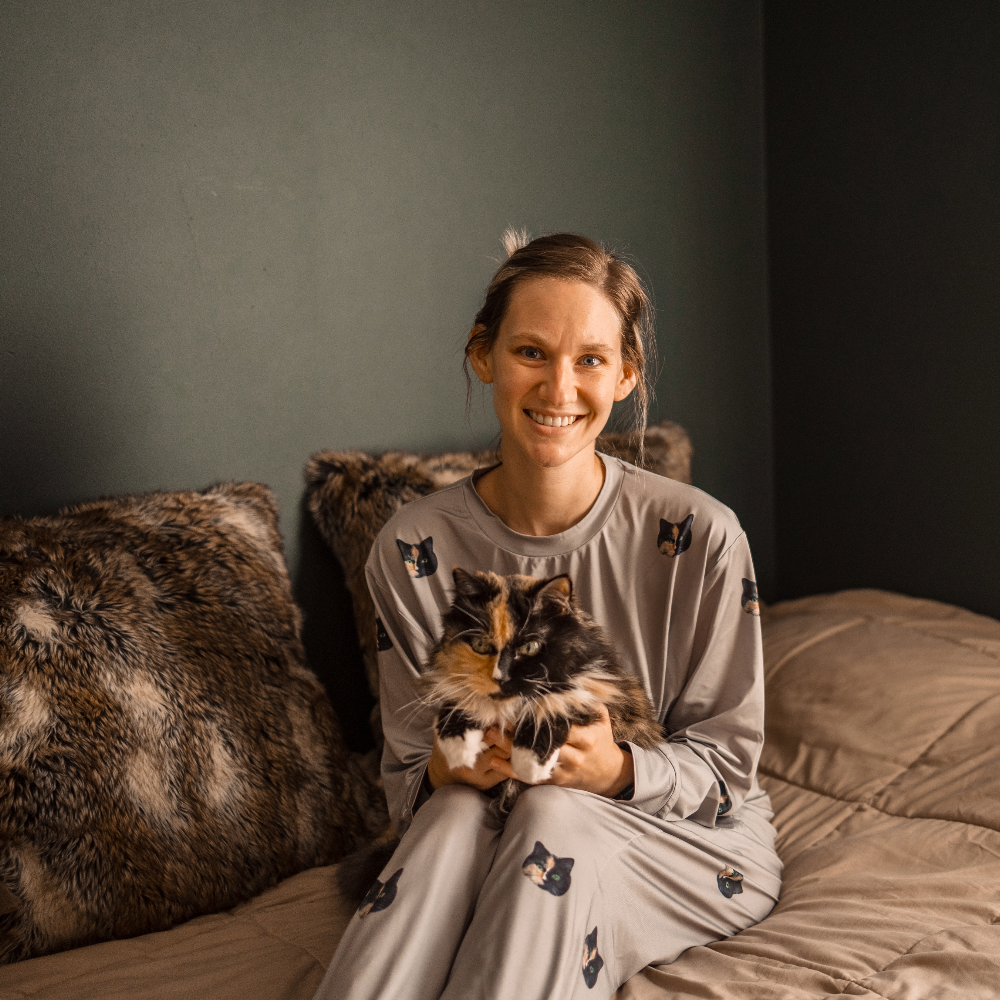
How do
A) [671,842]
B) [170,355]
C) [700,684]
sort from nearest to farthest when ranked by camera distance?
[671,842]
[700,684]
[170,355]

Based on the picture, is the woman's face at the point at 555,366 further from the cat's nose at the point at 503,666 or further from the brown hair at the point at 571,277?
the cat's nose at the point at 503,666

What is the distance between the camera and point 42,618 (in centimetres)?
149

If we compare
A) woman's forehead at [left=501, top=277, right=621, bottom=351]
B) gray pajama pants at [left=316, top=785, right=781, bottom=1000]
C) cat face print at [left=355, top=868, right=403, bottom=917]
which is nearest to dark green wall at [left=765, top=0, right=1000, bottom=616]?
woman's forehead at [left=501, top=277, right=621, bottom=351]

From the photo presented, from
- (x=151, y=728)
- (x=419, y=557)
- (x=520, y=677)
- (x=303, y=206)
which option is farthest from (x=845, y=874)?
(x=303, y=206)

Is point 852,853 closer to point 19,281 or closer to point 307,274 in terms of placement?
point 307,274

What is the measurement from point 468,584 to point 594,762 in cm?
29

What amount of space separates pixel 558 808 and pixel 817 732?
1.04 meters

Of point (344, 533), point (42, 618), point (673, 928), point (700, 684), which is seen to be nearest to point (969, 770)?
point (700, 684)

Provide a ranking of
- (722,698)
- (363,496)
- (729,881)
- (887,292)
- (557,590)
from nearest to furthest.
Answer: (557,590) → (729,881) → (722,698) → (363,496) → (887,292)

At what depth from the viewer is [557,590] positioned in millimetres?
1186

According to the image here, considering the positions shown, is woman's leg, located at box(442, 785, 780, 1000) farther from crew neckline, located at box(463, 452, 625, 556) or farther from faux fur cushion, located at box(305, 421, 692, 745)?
faux fur cushion, located at box(305, 421, 692, 745)

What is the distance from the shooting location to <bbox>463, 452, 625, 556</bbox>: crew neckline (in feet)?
4.93

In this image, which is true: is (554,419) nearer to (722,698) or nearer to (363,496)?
(722,698)

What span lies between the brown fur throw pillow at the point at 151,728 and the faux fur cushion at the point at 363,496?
0.67 ft
